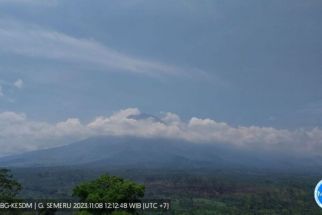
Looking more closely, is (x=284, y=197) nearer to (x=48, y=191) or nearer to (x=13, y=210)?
(x=48, y=191)

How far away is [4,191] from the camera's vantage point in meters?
35.4

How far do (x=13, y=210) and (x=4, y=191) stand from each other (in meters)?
1.65

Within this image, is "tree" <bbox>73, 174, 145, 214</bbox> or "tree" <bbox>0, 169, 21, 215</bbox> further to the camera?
"tree" <bbox>73, 174, 145, 214</bbox>

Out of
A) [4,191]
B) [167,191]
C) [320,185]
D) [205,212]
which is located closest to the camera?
[320,185]

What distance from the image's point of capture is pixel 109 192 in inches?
1390

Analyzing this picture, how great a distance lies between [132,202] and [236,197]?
153945mm

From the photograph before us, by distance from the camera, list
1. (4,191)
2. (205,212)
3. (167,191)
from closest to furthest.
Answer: (4,191)
(205,212)
(167,191)

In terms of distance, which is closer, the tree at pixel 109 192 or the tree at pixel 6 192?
the tree at pixel 6 192

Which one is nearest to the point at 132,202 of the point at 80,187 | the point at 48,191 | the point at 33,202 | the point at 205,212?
the point at 80,187

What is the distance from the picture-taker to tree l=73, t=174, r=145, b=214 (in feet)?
115

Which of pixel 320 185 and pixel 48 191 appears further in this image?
pixel 48 191

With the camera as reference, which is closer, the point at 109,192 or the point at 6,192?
the point at 109,192

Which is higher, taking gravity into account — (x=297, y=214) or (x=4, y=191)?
(x=4, y=191)

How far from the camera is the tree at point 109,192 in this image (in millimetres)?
34906
